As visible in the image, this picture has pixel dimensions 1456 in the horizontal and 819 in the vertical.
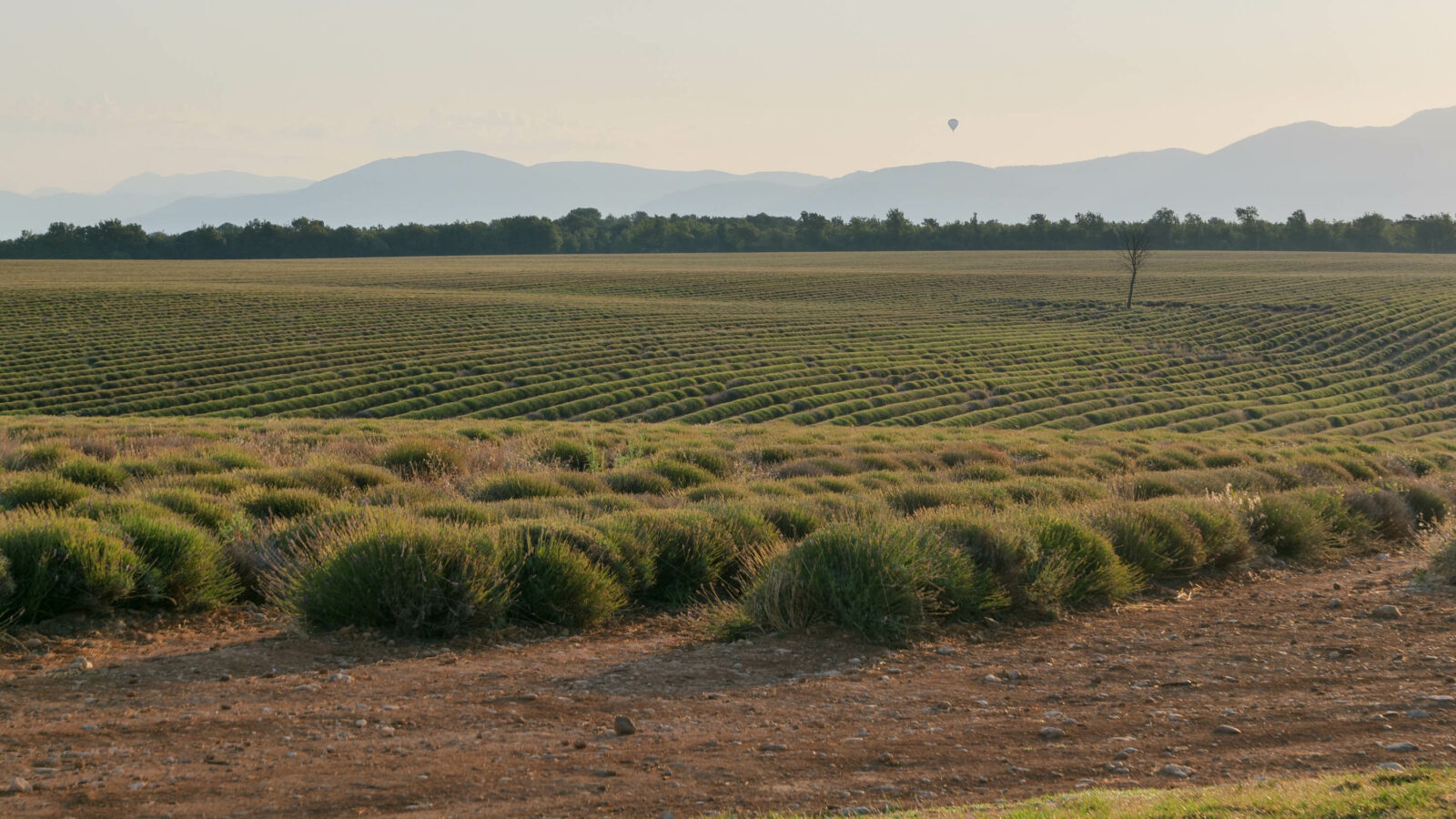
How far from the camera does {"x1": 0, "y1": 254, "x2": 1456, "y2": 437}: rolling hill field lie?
38656 mm

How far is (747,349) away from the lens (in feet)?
167

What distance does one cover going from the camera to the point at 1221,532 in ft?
36.0

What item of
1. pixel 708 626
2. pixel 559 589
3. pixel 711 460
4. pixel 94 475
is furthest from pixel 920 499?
pixel 94 475

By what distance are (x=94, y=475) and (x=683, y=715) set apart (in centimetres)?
935

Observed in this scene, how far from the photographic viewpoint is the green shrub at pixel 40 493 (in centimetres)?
1036

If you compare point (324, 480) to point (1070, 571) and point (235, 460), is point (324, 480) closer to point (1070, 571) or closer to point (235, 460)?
point (235, 460)

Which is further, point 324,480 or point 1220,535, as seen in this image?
point 324,480

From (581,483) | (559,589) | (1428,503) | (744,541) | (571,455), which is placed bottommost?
(1428,503)

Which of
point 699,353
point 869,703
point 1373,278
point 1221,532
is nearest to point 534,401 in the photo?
point 699,353

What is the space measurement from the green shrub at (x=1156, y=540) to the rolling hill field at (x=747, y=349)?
25.4m

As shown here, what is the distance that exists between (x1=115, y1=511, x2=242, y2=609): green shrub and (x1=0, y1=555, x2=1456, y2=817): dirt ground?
0.28 metres

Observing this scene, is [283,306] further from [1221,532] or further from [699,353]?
[1221,532]

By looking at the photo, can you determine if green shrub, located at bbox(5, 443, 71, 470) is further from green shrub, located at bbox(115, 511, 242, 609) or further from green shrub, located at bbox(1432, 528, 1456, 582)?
green shrub, located at bbox(1432, 528, 1456, 582)

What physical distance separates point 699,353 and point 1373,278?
63.7m
